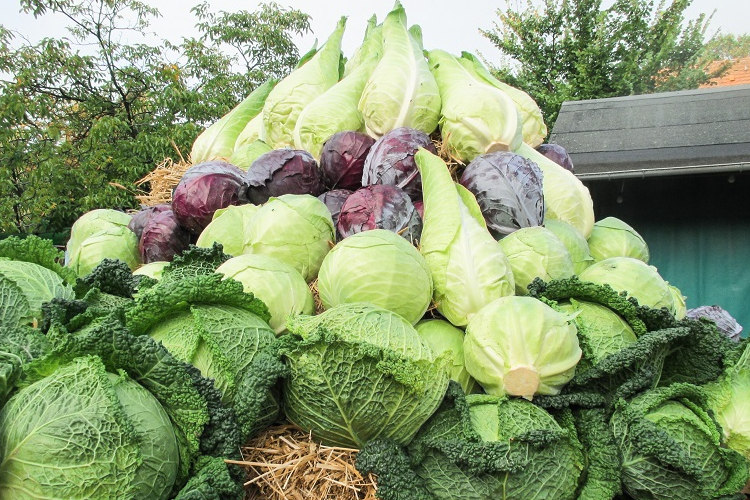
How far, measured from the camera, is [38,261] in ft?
7.24

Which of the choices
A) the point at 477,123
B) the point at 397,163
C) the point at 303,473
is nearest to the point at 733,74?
the point at 477,123

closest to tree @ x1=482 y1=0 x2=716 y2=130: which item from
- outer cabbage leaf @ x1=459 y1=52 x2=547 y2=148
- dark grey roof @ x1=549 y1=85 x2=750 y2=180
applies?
dark grey roof @ x1=549 y1=85 x2=750 y2=180

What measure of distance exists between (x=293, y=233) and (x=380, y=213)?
0.42 meters

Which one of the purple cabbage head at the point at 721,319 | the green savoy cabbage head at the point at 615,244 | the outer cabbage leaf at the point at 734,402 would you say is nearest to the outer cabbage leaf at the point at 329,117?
the green savoy cabbage head at the point at 615,244

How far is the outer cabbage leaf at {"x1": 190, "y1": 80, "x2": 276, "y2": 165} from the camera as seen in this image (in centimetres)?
400

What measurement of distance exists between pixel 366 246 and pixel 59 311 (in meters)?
1.12

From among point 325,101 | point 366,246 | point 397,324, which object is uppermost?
point 325,101

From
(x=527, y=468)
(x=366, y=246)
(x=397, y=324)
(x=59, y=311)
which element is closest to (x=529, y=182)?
(x=366, y=246)

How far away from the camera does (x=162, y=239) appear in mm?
2975

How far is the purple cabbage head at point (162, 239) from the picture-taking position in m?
2.98

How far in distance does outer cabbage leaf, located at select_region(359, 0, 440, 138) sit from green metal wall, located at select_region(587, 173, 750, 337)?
3.77 meters

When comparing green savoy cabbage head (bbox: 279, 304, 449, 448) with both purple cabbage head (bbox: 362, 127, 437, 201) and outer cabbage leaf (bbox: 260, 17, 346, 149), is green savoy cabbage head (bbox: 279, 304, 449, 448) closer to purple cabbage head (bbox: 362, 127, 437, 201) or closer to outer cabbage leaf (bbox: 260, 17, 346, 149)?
purple cabbage head (bbox: 362, 127, 437, 201)

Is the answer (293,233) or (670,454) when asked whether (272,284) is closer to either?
(293,233)

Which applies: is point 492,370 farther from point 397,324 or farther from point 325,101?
point 325,101
